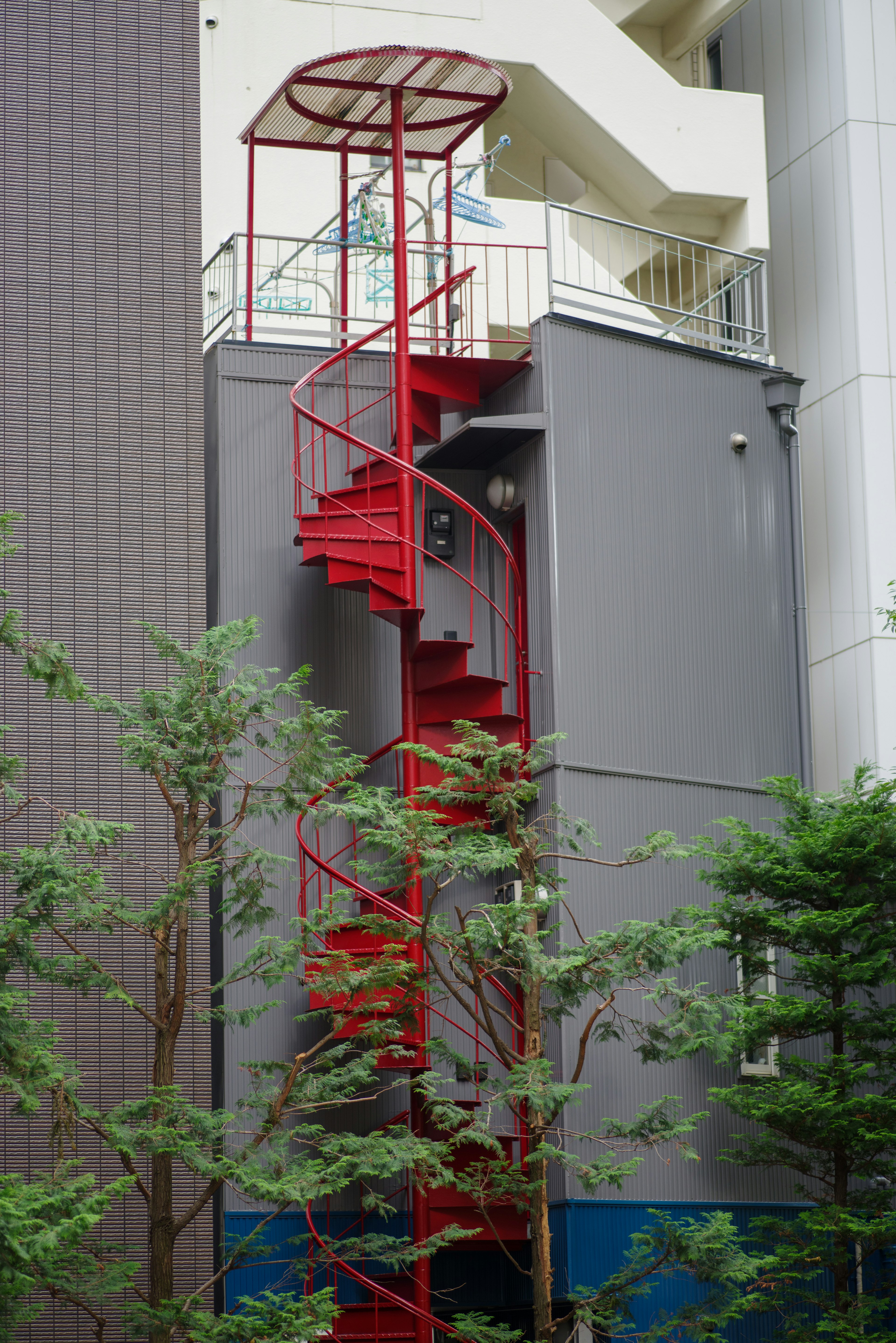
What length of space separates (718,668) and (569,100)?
6.45 metres

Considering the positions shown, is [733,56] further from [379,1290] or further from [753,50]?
[379,1290]

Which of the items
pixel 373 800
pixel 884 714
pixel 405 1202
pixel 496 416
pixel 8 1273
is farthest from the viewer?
pixel 884 714

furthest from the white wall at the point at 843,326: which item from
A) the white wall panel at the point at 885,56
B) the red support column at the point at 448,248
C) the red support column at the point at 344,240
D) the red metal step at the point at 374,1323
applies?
the red metal step at the point at 374,1323

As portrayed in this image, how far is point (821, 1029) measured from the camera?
11.5 m

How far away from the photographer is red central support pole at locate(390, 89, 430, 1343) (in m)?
11.2

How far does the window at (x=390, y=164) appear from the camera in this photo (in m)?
16.4

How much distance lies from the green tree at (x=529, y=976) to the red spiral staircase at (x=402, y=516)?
26 cm

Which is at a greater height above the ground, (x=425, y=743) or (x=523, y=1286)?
(x=425, y=743)

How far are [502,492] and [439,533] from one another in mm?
603

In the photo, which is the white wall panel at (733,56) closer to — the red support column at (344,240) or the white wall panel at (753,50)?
the white wall panel at (753,50)

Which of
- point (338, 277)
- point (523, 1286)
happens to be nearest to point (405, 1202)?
point (523, 1286)

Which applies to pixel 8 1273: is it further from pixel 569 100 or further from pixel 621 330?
pixel 569 100

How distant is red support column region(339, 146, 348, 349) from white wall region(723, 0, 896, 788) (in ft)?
15.6

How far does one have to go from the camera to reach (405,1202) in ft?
38.8
